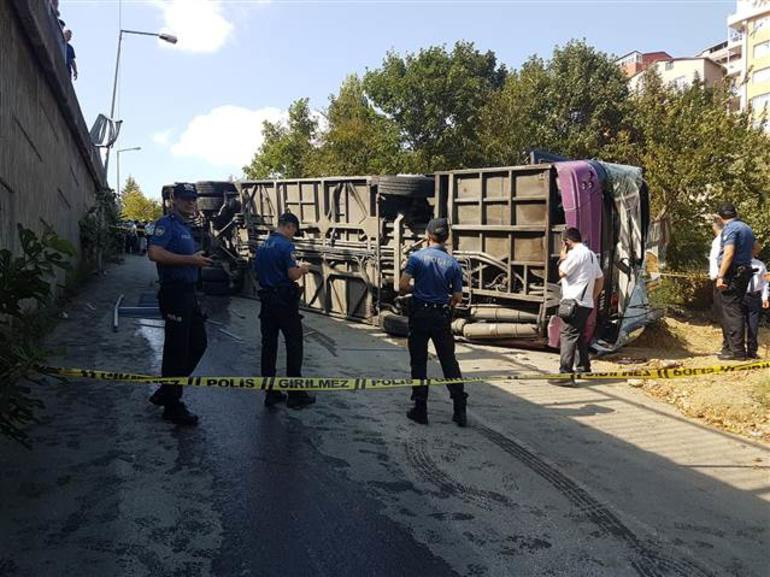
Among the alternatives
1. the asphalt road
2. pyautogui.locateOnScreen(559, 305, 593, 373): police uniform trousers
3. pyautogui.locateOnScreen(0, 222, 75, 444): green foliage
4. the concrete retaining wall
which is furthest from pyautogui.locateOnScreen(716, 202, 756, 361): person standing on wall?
the concrete retaining wall

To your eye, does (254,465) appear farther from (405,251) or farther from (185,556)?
(405,251)

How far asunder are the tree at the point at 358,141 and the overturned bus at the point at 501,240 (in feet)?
50.7

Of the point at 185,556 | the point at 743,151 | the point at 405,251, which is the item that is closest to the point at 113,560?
the point at 185,556

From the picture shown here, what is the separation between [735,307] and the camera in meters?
7.54

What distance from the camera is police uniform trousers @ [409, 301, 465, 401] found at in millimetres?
5160

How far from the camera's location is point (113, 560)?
A: 112 inches

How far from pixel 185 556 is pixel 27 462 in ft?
5.27

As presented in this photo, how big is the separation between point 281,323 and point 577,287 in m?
3.33

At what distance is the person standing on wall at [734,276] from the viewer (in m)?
7.43

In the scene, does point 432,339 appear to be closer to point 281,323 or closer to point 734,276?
point 281,323

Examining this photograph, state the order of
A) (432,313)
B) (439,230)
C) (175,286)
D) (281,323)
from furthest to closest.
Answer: (281,323) → (439,230) → (432,313) → (175,286)

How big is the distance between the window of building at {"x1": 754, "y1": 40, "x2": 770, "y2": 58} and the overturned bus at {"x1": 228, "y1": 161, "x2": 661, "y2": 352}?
56.0m

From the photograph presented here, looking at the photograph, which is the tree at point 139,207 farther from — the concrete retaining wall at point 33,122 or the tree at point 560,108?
the concrete retaining wall at point 33,122

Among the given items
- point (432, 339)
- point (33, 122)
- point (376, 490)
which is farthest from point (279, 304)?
point (33, 122)
